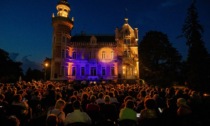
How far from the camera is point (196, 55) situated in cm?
2359

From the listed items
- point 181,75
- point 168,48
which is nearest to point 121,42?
point 168,48

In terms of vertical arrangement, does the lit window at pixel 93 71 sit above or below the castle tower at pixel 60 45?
below

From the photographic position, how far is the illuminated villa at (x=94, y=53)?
138 ft

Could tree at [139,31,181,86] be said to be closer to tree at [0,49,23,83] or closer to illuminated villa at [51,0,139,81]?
illuminated villa at [51,0,139,81]

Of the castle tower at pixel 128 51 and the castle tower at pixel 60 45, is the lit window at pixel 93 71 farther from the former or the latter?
the castle tower at pixel 60 45

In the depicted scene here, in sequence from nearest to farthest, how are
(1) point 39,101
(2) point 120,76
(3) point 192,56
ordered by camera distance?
(1) point 39,101 → (3) point 192,56 → (2) point 120,76

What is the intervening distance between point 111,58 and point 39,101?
115ft

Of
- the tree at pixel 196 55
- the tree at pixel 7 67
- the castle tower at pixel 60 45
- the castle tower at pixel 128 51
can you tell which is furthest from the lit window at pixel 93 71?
the tree at pixel 196 55

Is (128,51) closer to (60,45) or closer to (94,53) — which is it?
(94,53)

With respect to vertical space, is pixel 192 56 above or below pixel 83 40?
below

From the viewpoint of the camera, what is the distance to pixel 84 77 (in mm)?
44375

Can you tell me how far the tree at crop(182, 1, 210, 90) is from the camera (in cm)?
→ 2269

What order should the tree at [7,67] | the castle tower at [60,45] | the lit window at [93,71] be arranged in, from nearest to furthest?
the castle tower at [60,45] < the tree at [7,67] < the lit window at [93,71]

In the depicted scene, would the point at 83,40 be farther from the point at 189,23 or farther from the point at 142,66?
the point at 189,23
